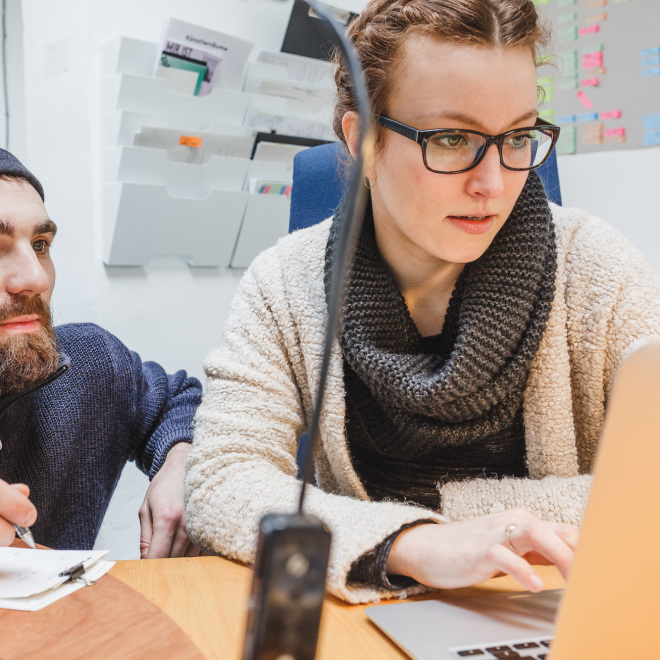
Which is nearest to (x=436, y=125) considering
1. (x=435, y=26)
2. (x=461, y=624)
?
(x=435, y=26)

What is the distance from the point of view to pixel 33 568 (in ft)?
2.22

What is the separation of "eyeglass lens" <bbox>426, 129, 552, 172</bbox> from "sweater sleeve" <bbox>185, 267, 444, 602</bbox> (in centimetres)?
30

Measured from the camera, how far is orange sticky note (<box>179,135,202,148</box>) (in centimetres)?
190

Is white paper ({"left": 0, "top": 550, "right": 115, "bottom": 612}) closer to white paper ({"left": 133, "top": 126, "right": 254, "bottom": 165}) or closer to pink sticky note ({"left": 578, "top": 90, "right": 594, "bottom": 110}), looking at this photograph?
white paper ({"left": 133, "top": 126, "right": 254, "bottom": 165})

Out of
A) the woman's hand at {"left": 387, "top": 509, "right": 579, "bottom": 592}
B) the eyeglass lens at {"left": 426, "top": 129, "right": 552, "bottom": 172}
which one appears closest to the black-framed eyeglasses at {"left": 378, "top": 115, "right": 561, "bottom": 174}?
the eyeglass lens at {"left": 426, "top": 129, "right": 552, "bottom": 172}

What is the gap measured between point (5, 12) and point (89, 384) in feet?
4.92

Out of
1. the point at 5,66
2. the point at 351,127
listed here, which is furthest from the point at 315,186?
the point at 5,66

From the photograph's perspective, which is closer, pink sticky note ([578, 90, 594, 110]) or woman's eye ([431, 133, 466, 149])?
woman's eye ([431, 133, 466, 149])

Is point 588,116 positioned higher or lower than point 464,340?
higher

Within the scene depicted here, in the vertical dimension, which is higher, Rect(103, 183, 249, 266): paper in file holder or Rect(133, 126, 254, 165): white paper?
Rect(133, 126, 254, 165): white paper

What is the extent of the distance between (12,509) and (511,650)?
1.53 ft

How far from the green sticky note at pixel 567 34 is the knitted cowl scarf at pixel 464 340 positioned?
113 cm

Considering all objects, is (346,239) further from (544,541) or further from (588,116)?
(588,116)

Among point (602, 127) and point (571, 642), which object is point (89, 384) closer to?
point (571, 642)
